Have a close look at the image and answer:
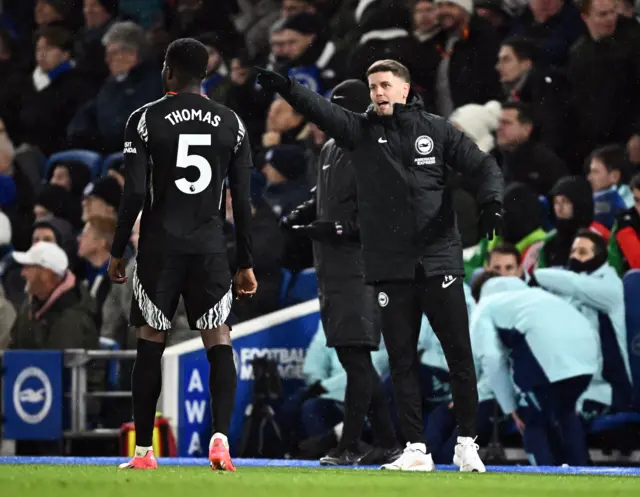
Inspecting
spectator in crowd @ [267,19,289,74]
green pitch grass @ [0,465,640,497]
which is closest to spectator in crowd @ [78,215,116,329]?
spectator in crowd @ [267,19,289,74]

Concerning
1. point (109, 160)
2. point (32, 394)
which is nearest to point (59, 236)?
point (109, 160)

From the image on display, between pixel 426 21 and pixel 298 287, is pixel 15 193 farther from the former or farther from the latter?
pixel 426 21

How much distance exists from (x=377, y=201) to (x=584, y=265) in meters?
2.38

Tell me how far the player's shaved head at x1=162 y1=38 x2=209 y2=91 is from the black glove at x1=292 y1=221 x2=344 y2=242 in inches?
70.5

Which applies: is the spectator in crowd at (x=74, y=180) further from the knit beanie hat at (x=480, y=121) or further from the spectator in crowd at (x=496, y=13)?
the knit beanie hat at (x=480, y=121)

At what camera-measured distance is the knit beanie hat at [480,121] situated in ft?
37.3

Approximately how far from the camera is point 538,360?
9.40 m

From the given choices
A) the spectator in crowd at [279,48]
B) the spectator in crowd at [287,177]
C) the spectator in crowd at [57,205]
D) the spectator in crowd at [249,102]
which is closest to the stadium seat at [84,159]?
the spectator in crowd at [57,205]

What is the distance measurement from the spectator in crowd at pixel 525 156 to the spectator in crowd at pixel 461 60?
2.92ft

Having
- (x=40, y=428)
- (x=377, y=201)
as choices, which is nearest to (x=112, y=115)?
(x=40, y=428)

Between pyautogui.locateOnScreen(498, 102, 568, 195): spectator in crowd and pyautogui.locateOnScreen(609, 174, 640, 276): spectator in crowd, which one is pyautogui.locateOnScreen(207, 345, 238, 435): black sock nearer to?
pyautogui.locateOnScreen(609, 174, 640, 276): spectator in crowd

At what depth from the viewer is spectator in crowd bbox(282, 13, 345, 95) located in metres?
13.3

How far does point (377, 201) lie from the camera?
7883 mm

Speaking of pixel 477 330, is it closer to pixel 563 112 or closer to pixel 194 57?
pixel 563 112
